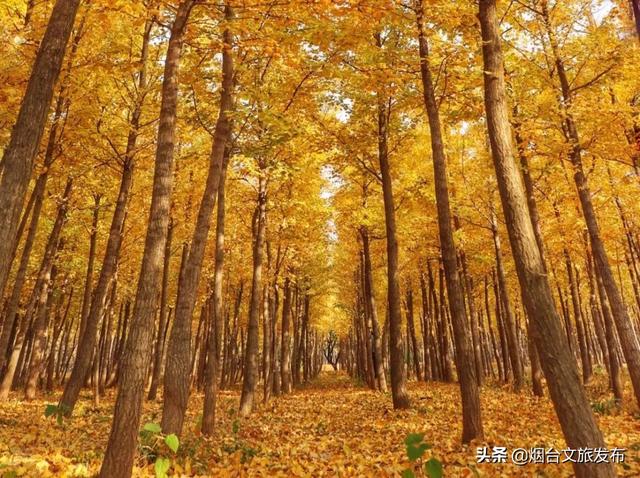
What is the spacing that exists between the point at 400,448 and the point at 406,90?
836 centimetres

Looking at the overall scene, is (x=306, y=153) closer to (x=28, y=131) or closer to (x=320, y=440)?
(x=320, y=440)

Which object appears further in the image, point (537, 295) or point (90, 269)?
point (90, 269)

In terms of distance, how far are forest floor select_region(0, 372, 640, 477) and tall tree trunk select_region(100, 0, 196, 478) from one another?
0.74m

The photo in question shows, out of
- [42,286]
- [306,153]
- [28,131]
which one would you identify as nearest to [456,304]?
[28,131]

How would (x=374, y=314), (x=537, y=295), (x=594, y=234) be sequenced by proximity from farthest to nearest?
(x=374, y=314) < (x=594, y=234) < (x=537, y=295)

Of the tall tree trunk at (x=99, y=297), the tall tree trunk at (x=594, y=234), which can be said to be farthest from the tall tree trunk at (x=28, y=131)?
the tall tree trunk at (x=594, y=234)

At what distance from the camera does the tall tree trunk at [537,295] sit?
4.05 meters

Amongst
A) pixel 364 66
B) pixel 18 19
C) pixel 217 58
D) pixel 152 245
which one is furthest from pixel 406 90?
pixel 18 19

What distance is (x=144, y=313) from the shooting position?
16.6 feet

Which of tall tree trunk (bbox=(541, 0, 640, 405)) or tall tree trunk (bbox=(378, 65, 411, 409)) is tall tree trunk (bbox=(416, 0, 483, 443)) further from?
tall tree trunk (bbox=(541, 0, 640, 405))

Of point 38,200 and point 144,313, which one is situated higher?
point 38,200

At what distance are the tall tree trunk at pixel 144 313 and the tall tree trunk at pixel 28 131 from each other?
133 cm

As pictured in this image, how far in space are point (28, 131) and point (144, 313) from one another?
2448 mm

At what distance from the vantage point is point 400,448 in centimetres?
686
